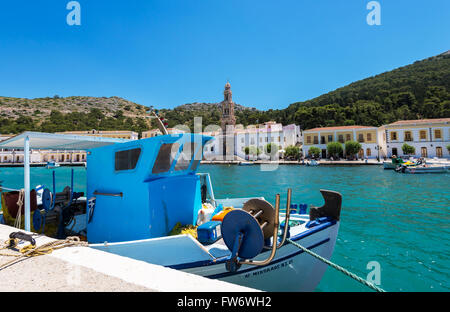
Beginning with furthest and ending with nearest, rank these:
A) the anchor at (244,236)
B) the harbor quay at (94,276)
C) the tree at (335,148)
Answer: the tree at (335,148) → the anchor at (244,236) → the harbor quay at (94,276)

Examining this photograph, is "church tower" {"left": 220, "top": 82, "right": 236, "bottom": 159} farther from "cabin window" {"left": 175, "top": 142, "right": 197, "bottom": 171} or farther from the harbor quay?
the harbor quay

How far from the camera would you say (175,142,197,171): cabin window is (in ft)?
16.8

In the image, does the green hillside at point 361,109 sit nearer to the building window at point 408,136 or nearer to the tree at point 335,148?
the building window at point 408,136

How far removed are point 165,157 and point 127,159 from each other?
2.44 ft

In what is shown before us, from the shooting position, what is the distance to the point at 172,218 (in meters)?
4.89

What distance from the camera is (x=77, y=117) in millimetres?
119062

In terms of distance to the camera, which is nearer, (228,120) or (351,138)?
(351,138)

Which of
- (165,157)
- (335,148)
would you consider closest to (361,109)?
(335,148)

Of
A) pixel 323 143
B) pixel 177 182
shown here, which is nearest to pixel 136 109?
pixel 323 143

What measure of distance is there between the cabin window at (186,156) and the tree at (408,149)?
58.2 metres

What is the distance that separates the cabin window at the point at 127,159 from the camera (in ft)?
15.1

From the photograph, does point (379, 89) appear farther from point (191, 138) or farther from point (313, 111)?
point (191, 138)

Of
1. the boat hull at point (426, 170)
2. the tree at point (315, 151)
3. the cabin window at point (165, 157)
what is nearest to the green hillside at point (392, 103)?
the tree at point (315, 151)

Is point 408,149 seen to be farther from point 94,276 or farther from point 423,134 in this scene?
point 94,276
